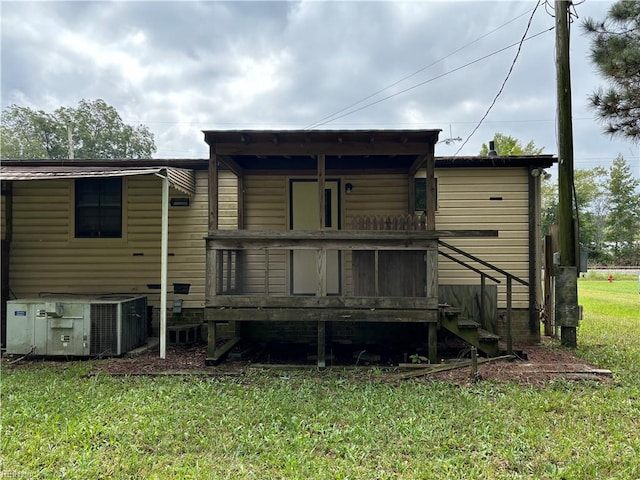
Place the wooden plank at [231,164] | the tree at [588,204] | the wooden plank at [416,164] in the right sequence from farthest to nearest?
the tree at [588,204] → the wooden plank at [231,164] → the wooden plank at [416,164]

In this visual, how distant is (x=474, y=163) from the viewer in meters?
6.43

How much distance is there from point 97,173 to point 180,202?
1831mm

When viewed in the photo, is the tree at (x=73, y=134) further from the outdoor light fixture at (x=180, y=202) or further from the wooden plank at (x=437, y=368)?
the wooden plank at (x=437, y=368)

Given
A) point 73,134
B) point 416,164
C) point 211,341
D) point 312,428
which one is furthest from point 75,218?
point 73,134

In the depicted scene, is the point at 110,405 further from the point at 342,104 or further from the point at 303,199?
the point at 342,104

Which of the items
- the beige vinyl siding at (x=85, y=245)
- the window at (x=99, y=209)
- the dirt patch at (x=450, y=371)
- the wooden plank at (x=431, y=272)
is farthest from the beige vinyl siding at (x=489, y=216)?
the window at (x=99, y=209)

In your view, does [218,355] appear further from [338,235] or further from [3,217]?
[3,217]

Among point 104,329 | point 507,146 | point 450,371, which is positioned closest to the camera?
point 450,371

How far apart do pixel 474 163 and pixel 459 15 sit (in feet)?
18.3

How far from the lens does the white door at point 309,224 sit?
21.7ft

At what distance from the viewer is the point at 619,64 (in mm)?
5207

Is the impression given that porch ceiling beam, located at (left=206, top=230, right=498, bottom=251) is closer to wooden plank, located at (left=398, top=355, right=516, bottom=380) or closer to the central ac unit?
wooden plank, located at (left=398, top=355, right=516, bottom=380)

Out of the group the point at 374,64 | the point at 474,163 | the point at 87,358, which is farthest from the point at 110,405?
the point at 374,64

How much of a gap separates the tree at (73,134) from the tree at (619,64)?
34.4 metres
